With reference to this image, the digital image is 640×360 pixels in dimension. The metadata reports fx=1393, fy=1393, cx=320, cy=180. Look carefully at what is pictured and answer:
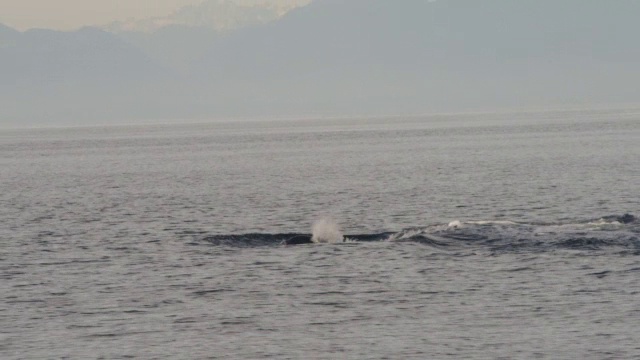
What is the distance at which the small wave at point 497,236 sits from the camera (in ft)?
151

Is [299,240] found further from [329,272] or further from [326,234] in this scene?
[329,272]

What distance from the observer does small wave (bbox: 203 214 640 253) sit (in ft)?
151

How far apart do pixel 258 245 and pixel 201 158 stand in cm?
9634

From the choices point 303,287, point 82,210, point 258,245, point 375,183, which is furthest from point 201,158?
point 303,287

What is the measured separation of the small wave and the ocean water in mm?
108

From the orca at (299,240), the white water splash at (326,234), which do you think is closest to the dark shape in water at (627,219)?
the white water splash at (326,234)

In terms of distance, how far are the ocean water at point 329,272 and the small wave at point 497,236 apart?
108 millimetres

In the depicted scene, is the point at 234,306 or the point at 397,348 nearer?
the point at 397,348

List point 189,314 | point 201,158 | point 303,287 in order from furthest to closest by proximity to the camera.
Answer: point 201,158
point 303,287
point 189,314

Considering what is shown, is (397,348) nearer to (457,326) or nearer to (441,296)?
(457,326)

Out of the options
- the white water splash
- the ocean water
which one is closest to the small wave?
the white water splash

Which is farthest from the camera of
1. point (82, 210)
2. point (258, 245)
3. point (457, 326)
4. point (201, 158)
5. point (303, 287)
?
point (201, 158)

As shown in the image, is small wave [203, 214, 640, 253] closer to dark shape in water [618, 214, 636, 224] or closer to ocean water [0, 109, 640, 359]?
dark shape in water [618, 214, 636, 224]

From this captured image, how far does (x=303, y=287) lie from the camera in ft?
128
